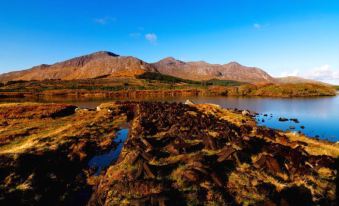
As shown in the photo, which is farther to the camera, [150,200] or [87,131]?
[87,131]

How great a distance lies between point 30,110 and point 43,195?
102ft

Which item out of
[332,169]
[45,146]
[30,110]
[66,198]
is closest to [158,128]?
[45,146]

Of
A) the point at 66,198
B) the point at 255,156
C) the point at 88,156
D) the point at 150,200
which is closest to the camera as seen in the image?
the point at 150,200

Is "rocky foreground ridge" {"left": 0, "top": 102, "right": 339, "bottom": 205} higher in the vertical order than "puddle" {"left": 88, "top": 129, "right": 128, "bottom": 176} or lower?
higher

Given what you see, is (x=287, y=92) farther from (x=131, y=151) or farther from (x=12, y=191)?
(x=12, y=191)

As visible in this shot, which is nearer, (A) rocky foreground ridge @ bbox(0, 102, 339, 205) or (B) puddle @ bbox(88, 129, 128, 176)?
(A) rocky foreground ridge @ bbox(0, 102, 339, 205)

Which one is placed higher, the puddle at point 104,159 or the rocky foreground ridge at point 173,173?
the rocky foreground ridge at point 173,173

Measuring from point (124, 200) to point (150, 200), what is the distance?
1.43 m

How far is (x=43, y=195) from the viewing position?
12.1 metres

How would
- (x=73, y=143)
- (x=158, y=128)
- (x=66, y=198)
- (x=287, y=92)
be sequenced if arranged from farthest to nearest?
(x=287, y=92)
(x=158, y=128)
(x=73, y=143)
(x=66, y=198)

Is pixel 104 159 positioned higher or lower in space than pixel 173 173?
lower

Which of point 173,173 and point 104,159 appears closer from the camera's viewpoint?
point 173,173

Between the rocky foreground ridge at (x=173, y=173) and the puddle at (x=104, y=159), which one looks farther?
the puddle at (x=104, y=159)

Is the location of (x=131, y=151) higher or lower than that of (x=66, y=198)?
higher
